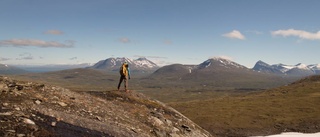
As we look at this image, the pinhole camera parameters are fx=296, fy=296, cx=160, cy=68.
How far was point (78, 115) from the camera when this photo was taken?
2498 cm

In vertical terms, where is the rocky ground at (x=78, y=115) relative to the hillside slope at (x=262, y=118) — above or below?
above

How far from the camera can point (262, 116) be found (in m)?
87.0

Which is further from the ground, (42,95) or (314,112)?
(42,95)

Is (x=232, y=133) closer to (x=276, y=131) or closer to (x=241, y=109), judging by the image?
(x=276, y=131)

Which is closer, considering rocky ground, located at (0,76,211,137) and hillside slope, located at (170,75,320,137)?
rocky ground, located at (0,76,211,137)

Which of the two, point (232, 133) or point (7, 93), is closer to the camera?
point (7, 93)

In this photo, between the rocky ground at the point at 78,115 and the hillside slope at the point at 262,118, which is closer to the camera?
the rocky ground at the point at 78,115

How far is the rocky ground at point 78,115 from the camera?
63.8 ft

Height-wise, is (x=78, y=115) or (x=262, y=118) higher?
(x=78, y=115)

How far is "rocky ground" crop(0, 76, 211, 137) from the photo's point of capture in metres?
19.5

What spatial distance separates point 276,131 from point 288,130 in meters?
3.01

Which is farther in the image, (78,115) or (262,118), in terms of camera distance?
(262,118)

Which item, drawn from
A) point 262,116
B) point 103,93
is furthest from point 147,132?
point 262,116

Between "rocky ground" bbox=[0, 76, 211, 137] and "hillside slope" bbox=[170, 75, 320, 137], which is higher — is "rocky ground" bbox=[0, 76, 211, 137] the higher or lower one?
the higher one
